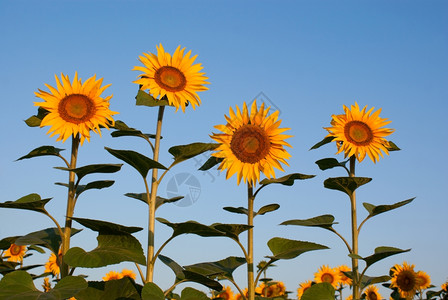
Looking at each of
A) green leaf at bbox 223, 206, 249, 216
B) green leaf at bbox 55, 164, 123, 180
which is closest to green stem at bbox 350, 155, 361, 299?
green leaf at bbox 223, 206, 249, 216

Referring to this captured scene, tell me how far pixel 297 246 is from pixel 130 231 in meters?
1.52

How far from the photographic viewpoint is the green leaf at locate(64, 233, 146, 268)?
3.70 m

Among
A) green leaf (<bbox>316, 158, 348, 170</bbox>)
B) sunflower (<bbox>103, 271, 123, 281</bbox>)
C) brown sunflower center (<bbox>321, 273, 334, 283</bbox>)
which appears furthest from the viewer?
brown sunflower center (<bbox>321, 273, 334, 283</bbox>)

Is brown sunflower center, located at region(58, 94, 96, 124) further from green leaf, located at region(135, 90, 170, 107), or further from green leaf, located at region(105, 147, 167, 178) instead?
green leaf, located at region(105, 147, 167, 178)

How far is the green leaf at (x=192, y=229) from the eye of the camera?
385cm

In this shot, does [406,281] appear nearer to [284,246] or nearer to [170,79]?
[284,246]

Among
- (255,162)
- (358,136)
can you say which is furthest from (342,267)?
(255,162)

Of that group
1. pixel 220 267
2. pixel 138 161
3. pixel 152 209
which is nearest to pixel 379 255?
pixel 220 267

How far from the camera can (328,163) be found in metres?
5.04

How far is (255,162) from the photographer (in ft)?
15.3

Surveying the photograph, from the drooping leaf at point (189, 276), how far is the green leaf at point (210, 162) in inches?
36.8

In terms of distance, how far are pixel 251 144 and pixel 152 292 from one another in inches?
68.1

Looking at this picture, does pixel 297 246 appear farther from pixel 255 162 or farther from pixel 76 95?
pixel 76 95

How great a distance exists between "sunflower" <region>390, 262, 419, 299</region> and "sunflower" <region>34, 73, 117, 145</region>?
18.4 ft
